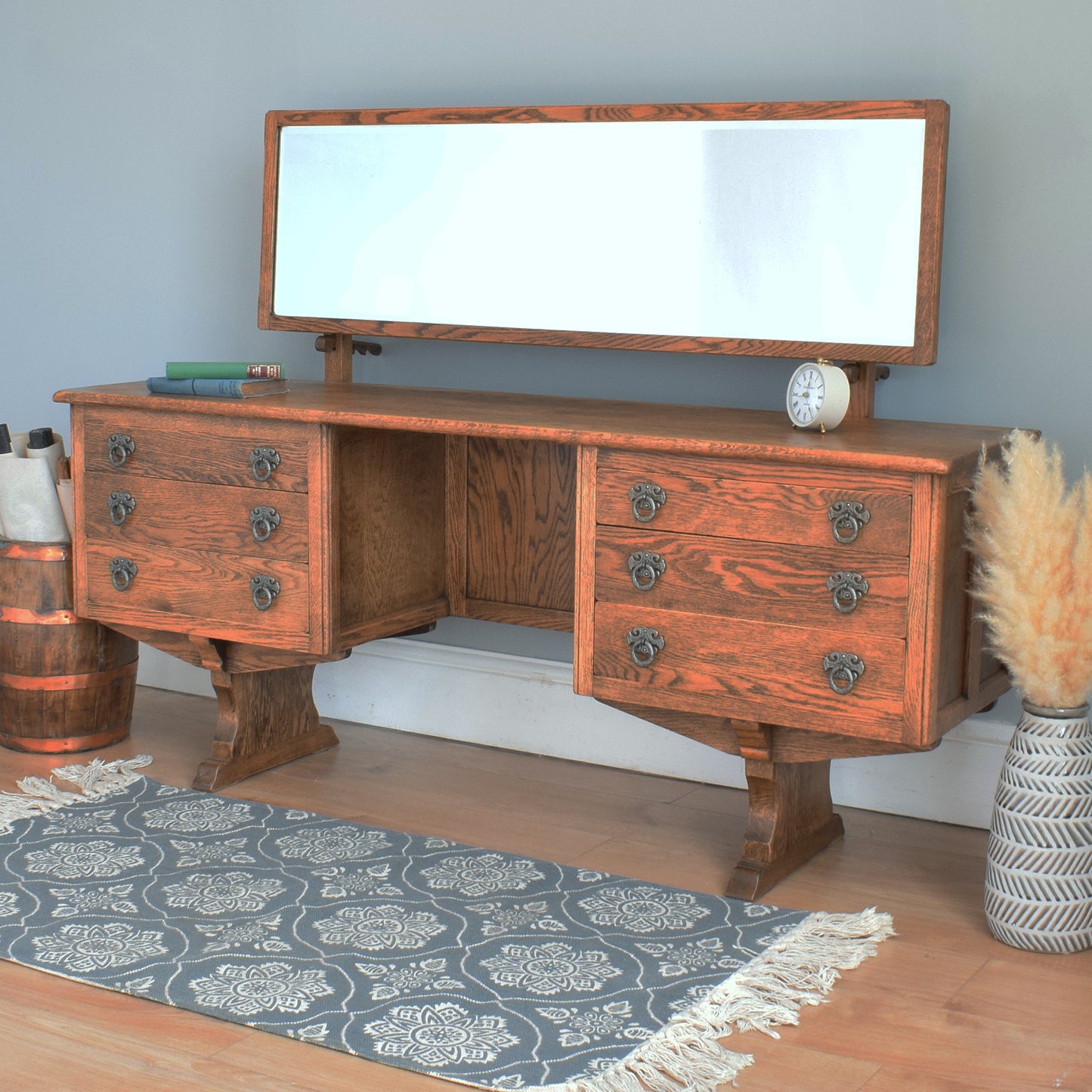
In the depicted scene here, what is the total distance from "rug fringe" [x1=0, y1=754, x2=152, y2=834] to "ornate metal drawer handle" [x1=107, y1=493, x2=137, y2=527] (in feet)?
1.54

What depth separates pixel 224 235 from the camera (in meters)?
3.07

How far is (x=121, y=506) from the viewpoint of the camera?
101 inches

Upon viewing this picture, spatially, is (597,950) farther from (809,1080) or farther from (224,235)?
(224,235)

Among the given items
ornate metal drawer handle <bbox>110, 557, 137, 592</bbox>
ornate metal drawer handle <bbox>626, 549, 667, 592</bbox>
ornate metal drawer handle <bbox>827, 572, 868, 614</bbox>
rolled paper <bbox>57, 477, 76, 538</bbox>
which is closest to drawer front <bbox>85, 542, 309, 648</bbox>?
ornate metal drawer handle <bbox>110, 557, 137, 592</bbox>

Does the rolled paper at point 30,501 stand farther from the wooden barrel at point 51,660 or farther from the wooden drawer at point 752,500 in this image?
the wooden drawer at point 752,500

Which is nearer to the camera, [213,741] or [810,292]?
[810,292]

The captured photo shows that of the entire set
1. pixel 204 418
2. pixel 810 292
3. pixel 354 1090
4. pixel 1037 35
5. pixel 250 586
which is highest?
pixel 1037 35

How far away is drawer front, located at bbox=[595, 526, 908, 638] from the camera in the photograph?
196cm

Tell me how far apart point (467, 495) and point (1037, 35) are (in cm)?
126

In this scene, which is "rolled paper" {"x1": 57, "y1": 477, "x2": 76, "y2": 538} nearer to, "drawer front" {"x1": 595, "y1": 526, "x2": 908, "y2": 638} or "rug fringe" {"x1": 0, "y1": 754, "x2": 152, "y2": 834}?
"rug fringe" {"x1": 0, "y1": 754, "x2": 152, "y2": 834}

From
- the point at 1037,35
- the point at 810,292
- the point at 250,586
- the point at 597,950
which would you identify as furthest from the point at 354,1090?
the point at 1037,35

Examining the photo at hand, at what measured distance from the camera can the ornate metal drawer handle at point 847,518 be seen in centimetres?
195

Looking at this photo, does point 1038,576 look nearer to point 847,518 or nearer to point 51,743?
point 847,518

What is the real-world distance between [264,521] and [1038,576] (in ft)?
4.06
